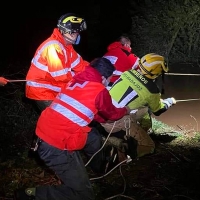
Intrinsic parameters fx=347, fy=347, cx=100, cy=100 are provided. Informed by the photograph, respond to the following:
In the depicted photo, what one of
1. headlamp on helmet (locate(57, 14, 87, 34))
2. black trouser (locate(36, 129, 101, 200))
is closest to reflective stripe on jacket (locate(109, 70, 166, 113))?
headlamp on helmet (locate(57, 14, 87, 34))

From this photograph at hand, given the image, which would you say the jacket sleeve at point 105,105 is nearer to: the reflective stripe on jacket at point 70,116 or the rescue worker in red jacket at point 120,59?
the reflective stripe on jacket at point 70,116

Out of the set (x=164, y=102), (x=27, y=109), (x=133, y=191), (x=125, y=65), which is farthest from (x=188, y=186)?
(x=27, y=109)

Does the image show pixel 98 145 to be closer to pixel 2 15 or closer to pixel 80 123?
pixel 80 123

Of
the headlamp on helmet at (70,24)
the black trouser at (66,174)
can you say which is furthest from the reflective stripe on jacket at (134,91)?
the black trouser at (66,174)

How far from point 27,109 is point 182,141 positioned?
124 inches

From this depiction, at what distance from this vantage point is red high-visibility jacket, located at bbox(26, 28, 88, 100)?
188 inches

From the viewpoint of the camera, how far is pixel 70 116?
3.46 m

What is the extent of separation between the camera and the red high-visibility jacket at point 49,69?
15.7 feet

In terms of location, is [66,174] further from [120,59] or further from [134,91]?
[120,59]

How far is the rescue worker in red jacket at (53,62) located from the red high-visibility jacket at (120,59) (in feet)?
3.56

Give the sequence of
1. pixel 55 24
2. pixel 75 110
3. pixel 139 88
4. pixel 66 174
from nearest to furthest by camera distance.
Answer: pixel 75 110 → pixel 66 174 → pixel 139 88 → pixel 55 24

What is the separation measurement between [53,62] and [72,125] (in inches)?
59.9

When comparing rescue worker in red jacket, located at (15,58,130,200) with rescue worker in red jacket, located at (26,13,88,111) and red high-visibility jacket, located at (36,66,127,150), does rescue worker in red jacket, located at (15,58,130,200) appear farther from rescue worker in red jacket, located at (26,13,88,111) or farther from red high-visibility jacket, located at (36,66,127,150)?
rescue worker in red jacket, located at (26,13,88,111)

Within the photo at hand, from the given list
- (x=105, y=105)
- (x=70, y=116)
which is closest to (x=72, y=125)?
(x=70, y=116)
